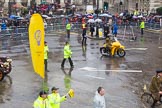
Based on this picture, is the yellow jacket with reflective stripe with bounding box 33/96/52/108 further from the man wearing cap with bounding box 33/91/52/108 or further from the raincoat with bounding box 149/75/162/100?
the raincoat with bounding box 149/75/162/100

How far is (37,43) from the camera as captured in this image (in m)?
14.5

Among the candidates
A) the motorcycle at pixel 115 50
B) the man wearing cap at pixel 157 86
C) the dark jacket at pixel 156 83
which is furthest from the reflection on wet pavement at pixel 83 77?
the dark jacket at pixel 156 83

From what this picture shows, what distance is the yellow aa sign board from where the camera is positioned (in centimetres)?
1439

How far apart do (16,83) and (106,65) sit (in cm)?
693

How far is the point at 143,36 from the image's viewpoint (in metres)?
45.7

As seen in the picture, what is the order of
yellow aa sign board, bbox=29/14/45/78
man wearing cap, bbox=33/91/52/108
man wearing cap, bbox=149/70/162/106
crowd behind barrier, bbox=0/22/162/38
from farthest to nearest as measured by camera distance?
crowd behind barrier, bbox=0/22/162/38, man wearing cap, bbox=149/70/162/106, yellow aa sign board, bbox=29/14/45/78, man wearing cap, bbox=33/91/52/108

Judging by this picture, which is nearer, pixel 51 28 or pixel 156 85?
pixel 156 85

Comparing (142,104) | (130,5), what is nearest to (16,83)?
(142,104)

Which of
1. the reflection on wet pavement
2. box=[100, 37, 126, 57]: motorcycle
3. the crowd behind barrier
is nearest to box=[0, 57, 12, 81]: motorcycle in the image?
the reflection on wet pavement

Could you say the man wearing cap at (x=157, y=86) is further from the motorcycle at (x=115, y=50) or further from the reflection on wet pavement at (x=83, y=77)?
the motorcycle at (x=115, y=50)

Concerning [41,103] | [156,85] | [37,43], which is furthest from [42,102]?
[156,85]

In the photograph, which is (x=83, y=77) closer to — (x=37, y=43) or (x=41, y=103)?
(x=37, y=43)

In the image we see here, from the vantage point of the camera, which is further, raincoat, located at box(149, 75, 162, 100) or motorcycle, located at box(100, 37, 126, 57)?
motorcycle, located at box(100, 37, 126, 57)

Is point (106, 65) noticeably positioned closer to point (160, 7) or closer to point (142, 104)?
point (142, 104)
